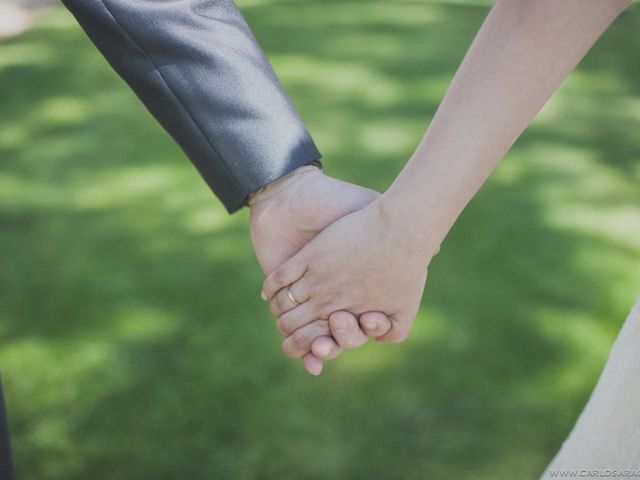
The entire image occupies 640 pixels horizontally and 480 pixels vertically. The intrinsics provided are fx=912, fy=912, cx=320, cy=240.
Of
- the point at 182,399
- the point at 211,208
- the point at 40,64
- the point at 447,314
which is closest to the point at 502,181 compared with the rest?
the point at 447,314

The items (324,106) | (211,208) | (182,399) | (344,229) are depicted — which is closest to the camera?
(344,229)

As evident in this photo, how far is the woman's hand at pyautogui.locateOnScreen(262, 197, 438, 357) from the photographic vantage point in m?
1.34

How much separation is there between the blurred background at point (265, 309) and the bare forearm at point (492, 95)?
578mm

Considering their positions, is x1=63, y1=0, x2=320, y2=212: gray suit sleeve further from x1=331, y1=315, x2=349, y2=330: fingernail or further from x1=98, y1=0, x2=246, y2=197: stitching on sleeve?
x1=331, y1=315, x2=349, y2=330: fingernail

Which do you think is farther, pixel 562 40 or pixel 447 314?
pixel 447 314

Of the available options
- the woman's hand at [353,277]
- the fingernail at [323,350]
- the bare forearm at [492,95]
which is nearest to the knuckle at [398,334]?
the woman's hand at [353,277]

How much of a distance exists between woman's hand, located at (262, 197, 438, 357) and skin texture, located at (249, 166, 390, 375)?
1cm

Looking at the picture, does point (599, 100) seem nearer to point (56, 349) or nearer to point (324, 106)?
point (324, 106)

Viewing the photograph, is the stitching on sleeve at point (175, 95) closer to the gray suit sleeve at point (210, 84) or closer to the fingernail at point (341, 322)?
the gray suit sleeve at point (210, 84)

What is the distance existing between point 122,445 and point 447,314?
2.48ft

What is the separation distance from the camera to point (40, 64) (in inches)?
128

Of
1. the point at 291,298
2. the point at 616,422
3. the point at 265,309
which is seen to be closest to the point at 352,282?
the point at 291,298

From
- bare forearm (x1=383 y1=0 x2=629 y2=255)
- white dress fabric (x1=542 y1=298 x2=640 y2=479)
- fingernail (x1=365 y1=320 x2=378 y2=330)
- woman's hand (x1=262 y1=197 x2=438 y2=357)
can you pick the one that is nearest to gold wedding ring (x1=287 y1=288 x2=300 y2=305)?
woman's hand (x1=262 y1=197 x2=438 y2=357)

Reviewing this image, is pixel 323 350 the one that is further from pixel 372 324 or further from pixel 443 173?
pixel 443 173
